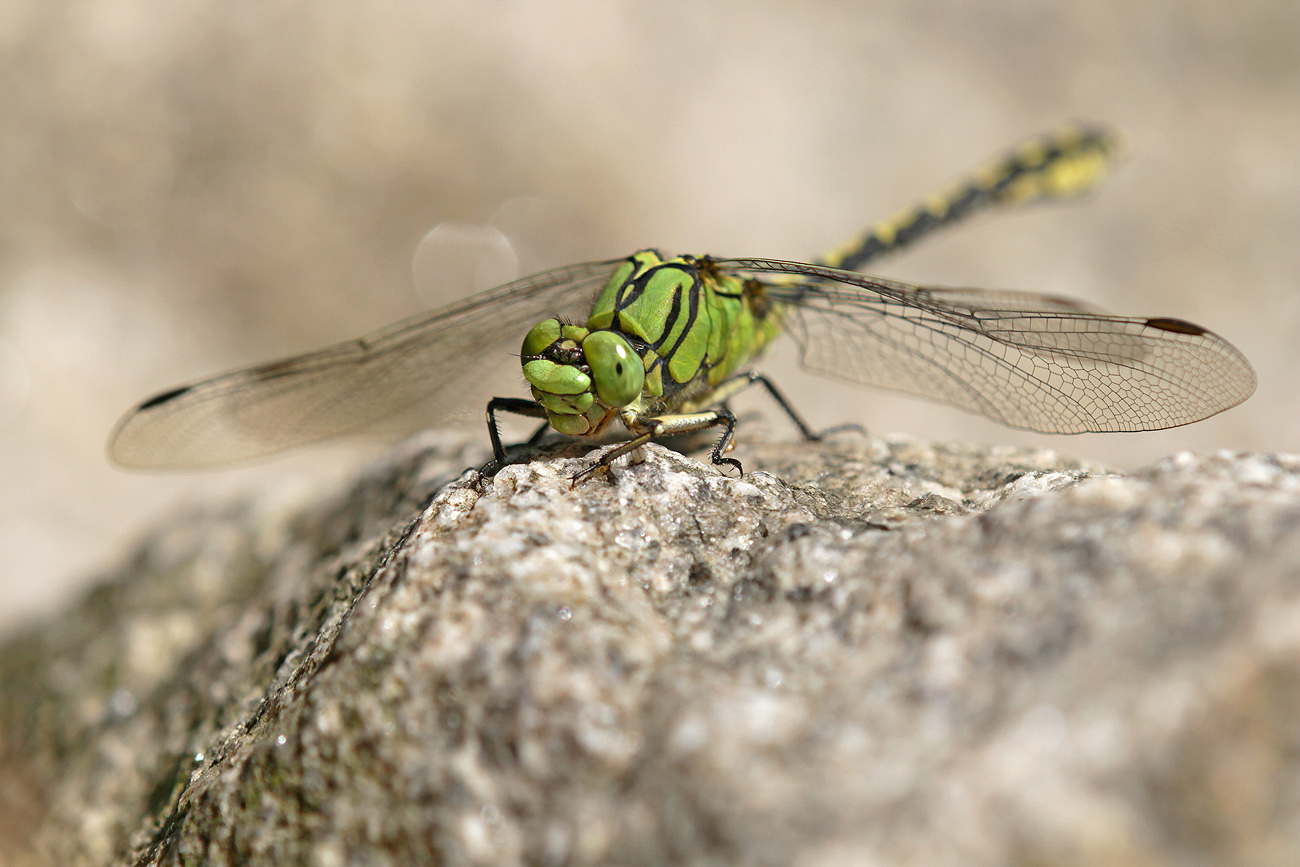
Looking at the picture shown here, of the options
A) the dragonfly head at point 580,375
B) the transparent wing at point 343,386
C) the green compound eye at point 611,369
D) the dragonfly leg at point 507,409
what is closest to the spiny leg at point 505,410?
the dragonfly leg at point 507,409

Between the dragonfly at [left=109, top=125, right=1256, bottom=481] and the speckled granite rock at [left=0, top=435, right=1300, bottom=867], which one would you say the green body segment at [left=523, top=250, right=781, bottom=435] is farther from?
the speckled granite rock at [left=0, top=435, right=1300, bottom=867]

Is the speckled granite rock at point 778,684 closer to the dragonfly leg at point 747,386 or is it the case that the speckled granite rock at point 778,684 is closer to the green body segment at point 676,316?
the green body segment at point 676,316

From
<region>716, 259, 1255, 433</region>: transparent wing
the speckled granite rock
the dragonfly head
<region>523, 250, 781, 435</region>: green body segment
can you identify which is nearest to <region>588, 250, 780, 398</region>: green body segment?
<region>523, 250, 781, 435</region>: green body segment

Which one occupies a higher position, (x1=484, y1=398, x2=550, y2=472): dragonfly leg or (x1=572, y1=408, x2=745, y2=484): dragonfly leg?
(x1=484, y1=398, x2=550, y2=472): dragonfly leg

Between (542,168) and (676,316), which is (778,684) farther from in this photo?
(542,168)

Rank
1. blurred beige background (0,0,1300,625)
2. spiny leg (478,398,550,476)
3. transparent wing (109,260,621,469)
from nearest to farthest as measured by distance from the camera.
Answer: spiny leg (478,398,550,476)
transparent wing (109,260,621,469)
blurred beige background (0,0,1300,625)

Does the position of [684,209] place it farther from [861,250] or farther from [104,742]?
[104,742]
